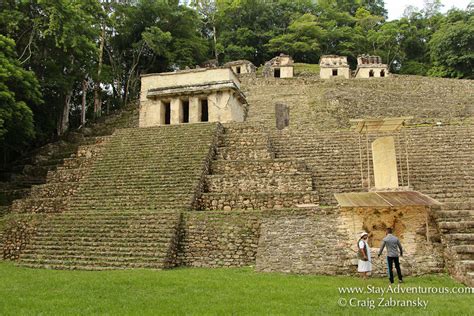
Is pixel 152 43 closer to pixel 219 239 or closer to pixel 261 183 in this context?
pixel 261 183

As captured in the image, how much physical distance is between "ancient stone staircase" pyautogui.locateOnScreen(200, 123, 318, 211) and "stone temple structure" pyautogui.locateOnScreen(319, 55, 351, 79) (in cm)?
2514

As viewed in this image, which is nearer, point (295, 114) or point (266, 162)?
point (266, 162)

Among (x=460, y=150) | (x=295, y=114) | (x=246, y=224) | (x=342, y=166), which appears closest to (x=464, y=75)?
(x=295, y=114)

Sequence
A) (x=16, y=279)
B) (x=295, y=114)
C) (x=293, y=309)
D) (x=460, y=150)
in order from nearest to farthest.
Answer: (x=293, y=309)
(x=16, y=279)
(x=460, y=150)
(x=295, y=114)

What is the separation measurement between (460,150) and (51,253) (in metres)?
13.0

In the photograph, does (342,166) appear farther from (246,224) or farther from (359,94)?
(359,94)

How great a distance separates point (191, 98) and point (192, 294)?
1226cm

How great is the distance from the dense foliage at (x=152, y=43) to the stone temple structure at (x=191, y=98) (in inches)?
174

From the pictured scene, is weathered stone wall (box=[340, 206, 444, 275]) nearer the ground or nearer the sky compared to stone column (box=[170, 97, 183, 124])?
nearer the ground

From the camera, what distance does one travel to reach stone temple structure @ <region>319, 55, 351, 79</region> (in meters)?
36.8

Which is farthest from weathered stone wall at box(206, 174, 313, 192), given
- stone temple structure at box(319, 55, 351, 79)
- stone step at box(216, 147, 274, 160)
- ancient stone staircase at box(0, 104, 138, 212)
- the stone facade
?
stone temple structure at box(319, 55, 351, 79)

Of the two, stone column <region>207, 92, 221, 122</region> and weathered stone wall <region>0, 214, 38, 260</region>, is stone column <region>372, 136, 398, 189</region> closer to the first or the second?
stone column <region>207, 92, 221, 122</region>

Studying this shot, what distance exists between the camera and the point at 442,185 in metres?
11.4

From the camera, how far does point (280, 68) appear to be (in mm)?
36906
